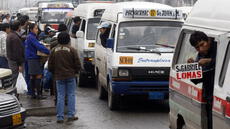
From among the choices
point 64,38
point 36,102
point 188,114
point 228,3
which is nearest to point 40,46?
point 36,102

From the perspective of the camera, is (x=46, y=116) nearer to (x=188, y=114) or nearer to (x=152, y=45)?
(x=152, y=45)

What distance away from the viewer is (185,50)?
8.16 metres

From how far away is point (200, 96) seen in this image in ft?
23.0

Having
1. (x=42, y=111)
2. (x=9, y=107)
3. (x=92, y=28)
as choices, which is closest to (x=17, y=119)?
(x=9, y=107)

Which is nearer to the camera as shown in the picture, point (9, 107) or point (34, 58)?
point (9, 107)

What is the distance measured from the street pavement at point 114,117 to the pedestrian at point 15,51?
5.21 ft

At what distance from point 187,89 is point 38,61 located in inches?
257

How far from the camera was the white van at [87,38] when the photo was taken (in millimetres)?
16422

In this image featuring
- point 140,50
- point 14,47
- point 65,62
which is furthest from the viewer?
point 14,47

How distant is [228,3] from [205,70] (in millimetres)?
826

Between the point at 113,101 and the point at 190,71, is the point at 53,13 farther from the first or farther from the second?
the point at 190,71

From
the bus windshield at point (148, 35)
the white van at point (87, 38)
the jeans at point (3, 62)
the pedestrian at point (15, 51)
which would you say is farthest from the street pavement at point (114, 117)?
the white van at point (87, 38)

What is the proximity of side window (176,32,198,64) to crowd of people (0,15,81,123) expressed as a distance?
2.97 meters

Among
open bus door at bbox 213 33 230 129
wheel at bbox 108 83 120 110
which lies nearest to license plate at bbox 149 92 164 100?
wheel at bbox 108 83 120 110
